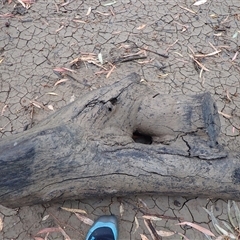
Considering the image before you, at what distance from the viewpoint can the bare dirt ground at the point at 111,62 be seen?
263 cm

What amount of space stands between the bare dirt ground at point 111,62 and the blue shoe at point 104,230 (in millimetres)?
57

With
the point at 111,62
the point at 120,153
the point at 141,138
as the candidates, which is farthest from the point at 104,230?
the point at 111,62

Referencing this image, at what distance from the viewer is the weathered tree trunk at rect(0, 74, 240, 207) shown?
214cm

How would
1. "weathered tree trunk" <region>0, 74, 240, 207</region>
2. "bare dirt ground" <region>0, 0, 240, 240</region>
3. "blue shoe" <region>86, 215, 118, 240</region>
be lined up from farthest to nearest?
"bare dirt ground" <region>0, 0, 240, 240</region>
"blue shoe" <region>86, 215, 118, 240</region>
"weathered tree trunk" <region>0, 74, 240, 207</region>

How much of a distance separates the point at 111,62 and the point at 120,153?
151cm

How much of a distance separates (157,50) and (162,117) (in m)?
1.39

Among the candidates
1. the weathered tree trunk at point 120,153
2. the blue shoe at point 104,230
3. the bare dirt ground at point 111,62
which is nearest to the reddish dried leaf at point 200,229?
the bare dirt ground at point 111,62

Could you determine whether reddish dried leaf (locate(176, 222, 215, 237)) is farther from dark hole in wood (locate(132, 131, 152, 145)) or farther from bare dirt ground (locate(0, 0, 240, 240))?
dark hole in wood (locate(132, 131, 152, 145))

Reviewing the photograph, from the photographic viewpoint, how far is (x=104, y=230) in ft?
8.23

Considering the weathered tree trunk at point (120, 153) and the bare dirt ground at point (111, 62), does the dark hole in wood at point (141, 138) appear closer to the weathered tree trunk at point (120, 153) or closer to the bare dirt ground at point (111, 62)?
the weathered tree trunk at point (120, 153)

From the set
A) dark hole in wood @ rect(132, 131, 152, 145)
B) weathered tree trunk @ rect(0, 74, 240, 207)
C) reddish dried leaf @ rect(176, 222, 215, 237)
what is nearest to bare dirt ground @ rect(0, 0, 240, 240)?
reddish dried leaf @ rect(176, 222, 215, 237)

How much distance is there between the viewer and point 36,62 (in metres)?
3.64

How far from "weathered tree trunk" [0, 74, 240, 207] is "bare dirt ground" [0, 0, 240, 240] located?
306 millimetres

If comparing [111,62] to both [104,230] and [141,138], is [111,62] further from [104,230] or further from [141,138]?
[104,230]
